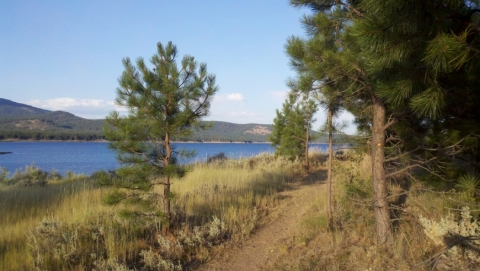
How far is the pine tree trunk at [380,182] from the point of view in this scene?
4.66m

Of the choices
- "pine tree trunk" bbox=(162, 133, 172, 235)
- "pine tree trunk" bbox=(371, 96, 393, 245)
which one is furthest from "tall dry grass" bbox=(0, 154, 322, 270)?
"pine tree trunk" bbox=(371, 96, 393, 245)

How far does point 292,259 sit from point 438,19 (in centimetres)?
368

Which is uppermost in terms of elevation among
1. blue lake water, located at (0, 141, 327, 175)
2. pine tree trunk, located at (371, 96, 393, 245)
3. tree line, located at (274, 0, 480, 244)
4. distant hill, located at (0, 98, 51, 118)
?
distant hill, located at (0, 98, 51, 118)

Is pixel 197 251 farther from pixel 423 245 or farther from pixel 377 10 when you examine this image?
pixel 377 10

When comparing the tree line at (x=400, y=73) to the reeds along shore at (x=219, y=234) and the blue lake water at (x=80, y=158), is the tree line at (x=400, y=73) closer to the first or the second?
the reeds along shore at (x=219, y=234)

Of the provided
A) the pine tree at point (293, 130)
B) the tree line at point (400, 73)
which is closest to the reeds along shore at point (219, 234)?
the tree line at point (400, 73)

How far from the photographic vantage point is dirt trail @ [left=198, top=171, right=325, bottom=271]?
203 inches

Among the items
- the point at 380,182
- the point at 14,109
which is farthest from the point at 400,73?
the point at 14,109

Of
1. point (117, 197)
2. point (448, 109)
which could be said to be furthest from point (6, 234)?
point (448, 109)

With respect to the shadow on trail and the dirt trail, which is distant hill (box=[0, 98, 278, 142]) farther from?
the dirt trail

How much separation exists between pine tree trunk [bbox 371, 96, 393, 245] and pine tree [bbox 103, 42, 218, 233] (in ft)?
9.75

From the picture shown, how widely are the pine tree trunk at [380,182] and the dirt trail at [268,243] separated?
162 cm

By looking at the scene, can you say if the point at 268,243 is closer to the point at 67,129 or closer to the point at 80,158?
the point at 80,158

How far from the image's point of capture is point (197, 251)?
18.2 ft
